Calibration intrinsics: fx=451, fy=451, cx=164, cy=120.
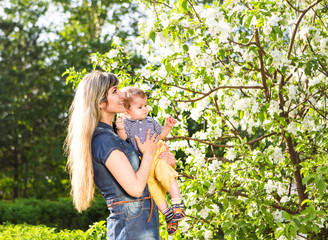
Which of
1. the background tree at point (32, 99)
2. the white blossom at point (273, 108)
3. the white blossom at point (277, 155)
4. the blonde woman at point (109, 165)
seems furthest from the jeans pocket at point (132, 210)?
the background tree at point (32, 99)

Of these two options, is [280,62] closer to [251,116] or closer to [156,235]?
[251,116]

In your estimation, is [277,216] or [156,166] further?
[277,216]

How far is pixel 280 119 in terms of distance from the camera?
13.2 feet

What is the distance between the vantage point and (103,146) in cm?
196

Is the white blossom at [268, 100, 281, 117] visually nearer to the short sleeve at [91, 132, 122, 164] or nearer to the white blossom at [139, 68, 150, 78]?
the white blossom at [139, 68, 150, 78]

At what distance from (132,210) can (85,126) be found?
0.42 meters

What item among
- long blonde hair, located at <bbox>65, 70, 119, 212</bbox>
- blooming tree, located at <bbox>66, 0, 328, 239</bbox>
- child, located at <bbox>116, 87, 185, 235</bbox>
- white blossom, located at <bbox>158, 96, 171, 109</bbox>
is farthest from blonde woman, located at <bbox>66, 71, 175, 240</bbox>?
white blossom, located at <bbox>158, 96, 171, 109</bbox>

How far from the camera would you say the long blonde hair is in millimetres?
1975

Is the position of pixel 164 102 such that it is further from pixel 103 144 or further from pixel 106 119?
pixel 103 144

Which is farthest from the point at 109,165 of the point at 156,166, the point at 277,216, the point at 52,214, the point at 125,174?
the point at 52,214

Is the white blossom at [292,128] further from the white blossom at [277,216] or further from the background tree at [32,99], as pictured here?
the background tree at [32,99]

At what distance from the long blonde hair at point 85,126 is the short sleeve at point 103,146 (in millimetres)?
26

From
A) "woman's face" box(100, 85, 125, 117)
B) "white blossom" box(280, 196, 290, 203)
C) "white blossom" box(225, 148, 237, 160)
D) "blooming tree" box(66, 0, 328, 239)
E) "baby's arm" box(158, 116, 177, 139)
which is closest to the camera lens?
"woman's face" box(100, 85, 125, 117)

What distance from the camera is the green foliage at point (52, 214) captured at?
9.80m
